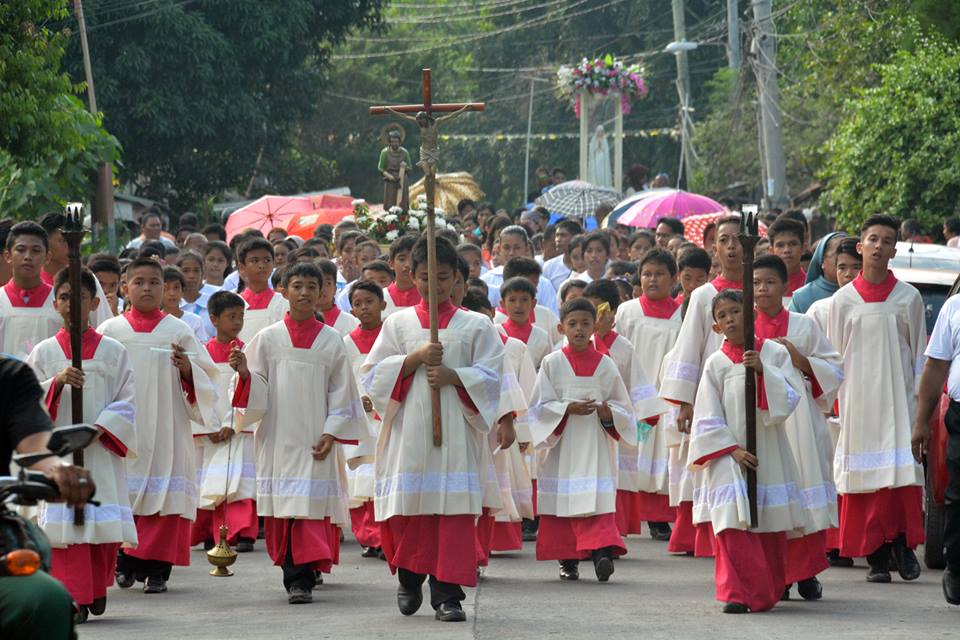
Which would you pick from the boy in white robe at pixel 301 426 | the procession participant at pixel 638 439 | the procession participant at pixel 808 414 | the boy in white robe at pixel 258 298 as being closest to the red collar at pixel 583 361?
the procession participant at pixel 638 439

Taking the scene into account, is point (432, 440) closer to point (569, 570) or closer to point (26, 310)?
point (569, 570)

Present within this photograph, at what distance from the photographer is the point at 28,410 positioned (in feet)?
18.9

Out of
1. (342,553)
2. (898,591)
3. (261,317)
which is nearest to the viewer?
(898,591)

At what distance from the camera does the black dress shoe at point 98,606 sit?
9.91 meters

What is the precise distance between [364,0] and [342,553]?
26950 mm

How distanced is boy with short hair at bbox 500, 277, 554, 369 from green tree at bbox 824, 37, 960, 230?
8.82 meters

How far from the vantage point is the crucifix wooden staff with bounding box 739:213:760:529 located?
9828 millimetres

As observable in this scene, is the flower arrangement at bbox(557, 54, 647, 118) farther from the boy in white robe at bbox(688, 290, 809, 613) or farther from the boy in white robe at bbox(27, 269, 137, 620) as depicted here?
the boy in white robe at bbox(27, 269, 137, 620)

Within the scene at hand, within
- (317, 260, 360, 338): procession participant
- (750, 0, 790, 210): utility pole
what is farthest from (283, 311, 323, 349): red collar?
(750, 0, 790, 210): utility pole

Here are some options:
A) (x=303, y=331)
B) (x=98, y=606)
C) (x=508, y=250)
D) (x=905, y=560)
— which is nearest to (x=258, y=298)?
(x=303, y=331)

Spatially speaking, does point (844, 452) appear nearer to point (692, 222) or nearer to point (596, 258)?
point (596, 258)

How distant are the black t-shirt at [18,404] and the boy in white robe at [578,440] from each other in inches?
242

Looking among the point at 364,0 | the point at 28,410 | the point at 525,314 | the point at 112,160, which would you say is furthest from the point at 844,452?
the point at 364,0

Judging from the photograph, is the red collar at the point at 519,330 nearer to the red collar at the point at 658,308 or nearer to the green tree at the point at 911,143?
the red collar at the point at 658,308
